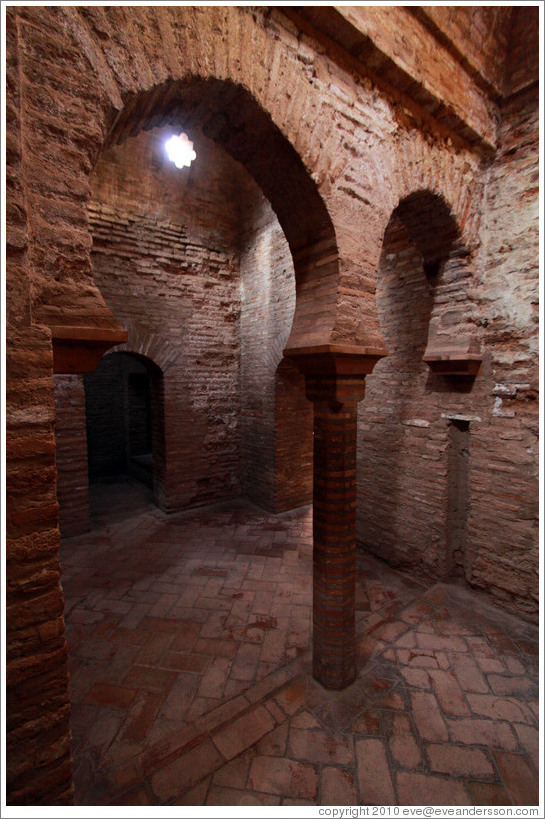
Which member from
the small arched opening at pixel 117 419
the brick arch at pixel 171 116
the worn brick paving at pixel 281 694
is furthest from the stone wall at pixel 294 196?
the small arched opening at pixel 117 419

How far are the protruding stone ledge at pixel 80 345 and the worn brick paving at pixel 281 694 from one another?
258 centimetres

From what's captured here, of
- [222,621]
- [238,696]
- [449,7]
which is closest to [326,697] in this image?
[238,696]

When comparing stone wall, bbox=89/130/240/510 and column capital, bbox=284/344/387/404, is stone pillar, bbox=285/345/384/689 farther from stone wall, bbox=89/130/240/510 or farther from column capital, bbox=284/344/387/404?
stone wall, bbox=89/130/240/510

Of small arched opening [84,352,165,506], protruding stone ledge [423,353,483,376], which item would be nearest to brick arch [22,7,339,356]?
protruding stone ledge [423,353,483,376]

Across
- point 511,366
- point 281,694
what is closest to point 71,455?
point 281,694

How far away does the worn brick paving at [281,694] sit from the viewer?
221 centimetres

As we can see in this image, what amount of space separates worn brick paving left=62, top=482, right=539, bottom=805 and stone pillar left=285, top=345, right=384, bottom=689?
317 mm

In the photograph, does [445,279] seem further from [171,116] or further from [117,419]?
[117,419]

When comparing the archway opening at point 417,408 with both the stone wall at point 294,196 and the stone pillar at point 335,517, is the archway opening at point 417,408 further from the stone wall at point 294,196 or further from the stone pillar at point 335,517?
the stone pillar at point 335,517

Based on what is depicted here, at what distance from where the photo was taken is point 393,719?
262 centimetres

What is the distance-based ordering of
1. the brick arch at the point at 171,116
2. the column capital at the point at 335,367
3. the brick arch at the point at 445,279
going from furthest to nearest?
the brick arch at the point at 445,279, the column capital at the point at 335,367, the brick arch at the point at 171,116

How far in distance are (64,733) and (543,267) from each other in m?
4.67

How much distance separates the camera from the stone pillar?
281 cm

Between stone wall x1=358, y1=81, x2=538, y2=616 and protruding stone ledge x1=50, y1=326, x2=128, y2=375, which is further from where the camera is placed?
stone wall x1=358, y1=81, x2=538, y2=616
